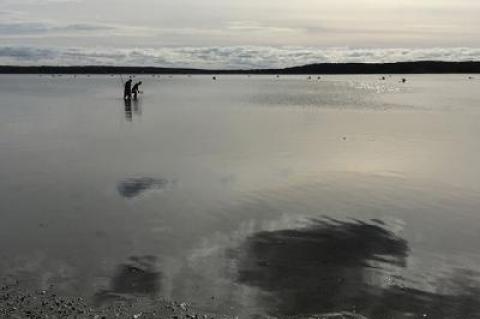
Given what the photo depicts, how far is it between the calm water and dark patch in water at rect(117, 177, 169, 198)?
0.18ft

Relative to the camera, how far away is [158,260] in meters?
9.88

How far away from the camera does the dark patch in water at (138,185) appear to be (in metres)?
15.1

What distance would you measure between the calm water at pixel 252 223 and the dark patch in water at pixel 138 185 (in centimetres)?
5

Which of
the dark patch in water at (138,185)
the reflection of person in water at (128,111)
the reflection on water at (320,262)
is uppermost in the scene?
the reflection on water at (320,262)

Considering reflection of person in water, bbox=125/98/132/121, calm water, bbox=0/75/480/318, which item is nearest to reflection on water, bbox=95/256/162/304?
calm water, bbox=0/75/480/318

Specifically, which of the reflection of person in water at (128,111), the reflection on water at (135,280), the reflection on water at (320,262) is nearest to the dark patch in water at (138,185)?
the reflection on water at (320,262)

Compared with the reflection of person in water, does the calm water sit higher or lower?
higher

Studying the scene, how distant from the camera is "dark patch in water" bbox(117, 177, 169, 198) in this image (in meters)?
15.1

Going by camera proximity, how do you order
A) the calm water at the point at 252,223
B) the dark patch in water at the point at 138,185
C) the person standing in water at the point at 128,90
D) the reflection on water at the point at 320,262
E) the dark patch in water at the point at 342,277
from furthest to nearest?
the person standing in water at the point at 128,90
the dark patch in water at the point at 138,185
the calm water at the point at 252,223
the reflection on water at the point at 320,262
the dark patch in water at the point at 342,277

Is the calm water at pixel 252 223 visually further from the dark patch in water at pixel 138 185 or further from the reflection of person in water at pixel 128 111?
the reflection of person in water at pixel 128 111

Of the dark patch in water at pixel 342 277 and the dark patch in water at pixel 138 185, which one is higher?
the dark patch in water at pixel 342 277

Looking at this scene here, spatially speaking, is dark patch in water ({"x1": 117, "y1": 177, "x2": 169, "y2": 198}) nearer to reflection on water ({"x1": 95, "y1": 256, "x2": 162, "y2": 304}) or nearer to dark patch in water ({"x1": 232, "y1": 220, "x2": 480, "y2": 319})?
dark patch in water ({"x1": 232, "y1": 220, "x2": 480, "y2": 319})

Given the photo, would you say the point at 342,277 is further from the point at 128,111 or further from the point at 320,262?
the point at 128,111

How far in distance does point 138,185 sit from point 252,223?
190 inches
